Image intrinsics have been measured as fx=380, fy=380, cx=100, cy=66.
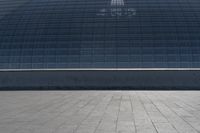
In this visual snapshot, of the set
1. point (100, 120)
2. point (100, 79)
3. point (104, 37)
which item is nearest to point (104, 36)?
point (104, 37)

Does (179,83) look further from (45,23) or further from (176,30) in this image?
(45,23)

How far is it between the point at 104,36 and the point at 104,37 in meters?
0.18

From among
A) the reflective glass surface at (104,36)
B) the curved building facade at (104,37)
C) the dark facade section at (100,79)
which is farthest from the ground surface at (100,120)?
the reflective glass surface at (104,36)

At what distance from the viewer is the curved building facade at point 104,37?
55.0m

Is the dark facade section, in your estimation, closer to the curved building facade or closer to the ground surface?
the curved building facade

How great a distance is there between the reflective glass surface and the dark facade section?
112 cm

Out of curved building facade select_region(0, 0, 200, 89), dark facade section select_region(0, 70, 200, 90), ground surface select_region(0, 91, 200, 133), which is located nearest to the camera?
ground surface select_region(0, 91, 200, 133)

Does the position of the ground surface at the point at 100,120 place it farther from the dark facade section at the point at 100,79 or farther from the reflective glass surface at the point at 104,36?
the reflective glass surface at the point at 104,36

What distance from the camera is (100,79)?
54938 mm

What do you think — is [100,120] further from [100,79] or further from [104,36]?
[104,36]

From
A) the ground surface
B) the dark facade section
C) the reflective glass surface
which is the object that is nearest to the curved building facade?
the reflective glass surface

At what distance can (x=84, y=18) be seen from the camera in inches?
2335

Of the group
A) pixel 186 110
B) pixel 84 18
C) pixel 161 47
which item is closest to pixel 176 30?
pixel 161 47

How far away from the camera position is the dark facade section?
54094mm
